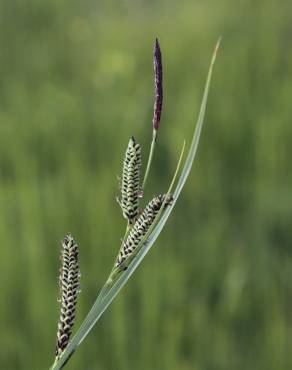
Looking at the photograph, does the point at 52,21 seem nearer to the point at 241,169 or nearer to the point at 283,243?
the point at 241,169

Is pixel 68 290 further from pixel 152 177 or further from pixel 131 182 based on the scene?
pixel 152 177

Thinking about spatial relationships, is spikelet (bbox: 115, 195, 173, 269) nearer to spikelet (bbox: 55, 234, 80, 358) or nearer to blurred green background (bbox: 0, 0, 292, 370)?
spikelet (bbox: 55, 234, 80, 358)

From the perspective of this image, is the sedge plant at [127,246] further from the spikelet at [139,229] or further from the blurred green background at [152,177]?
the blurred green background at [152,177]

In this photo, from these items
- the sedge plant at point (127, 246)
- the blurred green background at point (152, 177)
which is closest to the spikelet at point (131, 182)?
the sedge plant at point (127, 246)

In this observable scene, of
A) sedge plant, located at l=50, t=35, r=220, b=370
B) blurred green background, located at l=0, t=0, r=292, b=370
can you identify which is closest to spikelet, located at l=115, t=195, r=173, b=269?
sedge plant, located at l=50, t=35, r=220, b=370

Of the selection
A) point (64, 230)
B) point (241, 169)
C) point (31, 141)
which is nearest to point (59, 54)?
point (31, 141)
